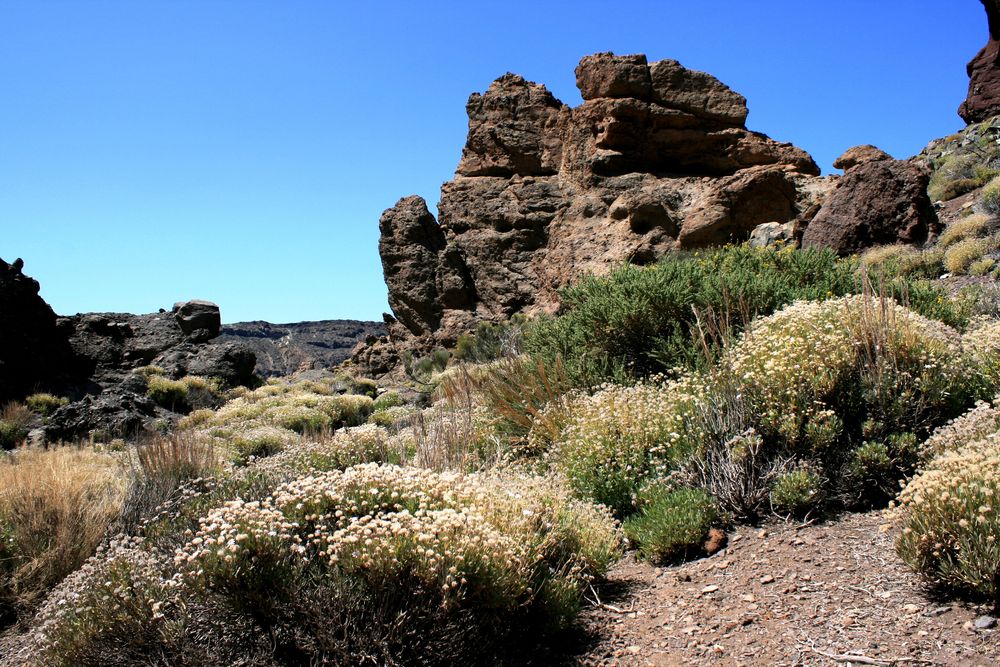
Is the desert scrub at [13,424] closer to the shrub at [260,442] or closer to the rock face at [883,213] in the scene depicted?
the shrub at [260,442]

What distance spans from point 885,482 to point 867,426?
0.41m

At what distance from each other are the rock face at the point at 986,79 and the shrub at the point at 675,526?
3800cm

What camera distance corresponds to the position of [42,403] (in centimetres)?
1845

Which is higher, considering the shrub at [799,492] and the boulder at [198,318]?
the boulder at [198,318]

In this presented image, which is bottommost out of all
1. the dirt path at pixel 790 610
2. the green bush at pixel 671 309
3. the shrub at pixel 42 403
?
the dirt path at pixel 790 610

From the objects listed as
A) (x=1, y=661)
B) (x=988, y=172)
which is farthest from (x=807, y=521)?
(x=988, y=172)

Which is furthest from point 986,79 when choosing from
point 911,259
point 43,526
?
point 43,526

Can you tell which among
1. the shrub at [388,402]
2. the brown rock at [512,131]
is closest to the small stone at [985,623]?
the shrub at [388,402]

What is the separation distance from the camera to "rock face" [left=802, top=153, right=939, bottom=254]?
588 inches

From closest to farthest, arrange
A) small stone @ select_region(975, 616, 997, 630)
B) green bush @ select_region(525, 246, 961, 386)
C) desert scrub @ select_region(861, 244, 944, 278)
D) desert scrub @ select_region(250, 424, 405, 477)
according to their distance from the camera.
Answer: small stone @ select_region(975, 616, 997, 630) < desert scrub @ select_region(250, 424, 405, 477) < green bush @ select_region(525, 246, 961, 386) < desert scrub @ select_region(861, 244, 944, 278)

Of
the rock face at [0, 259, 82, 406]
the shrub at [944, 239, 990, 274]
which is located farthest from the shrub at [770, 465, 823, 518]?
the rock face at [0, 259, 82, 406]

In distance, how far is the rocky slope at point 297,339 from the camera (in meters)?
58.8

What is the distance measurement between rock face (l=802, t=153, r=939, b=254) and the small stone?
1270 cm

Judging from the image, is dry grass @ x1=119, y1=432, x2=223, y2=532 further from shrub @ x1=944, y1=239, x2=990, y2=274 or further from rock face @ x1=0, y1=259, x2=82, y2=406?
rock face @ x1=0, y1=259, x2=82, y2=406
